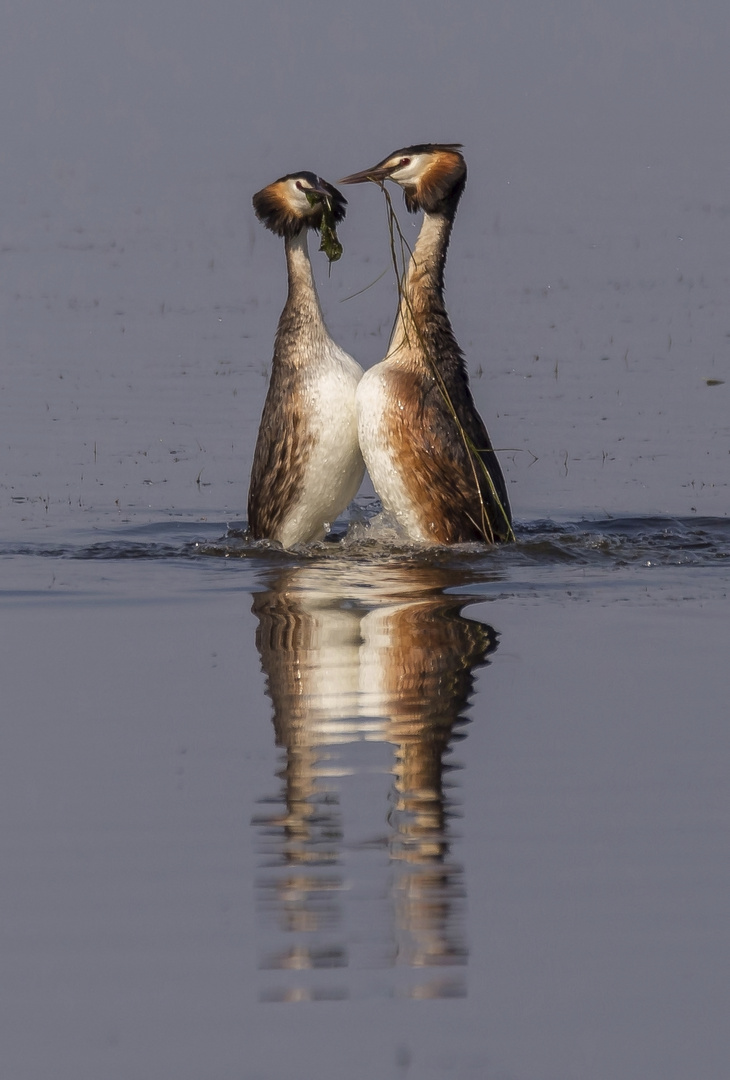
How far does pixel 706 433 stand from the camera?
42.5ft

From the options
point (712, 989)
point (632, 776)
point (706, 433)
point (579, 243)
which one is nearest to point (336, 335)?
point (706, 433)

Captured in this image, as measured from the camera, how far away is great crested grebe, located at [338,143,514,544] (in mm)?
9305

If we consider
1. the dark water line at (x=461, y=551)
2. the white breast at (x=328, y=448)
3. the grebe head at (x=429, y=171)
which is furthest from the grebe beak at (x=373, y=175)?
the dark water line at (x=461, y=551)

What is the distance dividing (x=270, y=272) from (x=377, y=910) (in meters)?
17.3

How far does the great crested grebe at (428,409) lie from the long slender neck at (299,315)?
347 millimetres

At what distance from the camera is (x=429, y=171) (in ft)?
31.5

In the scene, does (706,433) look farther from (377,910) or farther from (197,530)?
(377,910)

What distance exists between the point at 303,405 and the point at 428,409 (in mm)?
599

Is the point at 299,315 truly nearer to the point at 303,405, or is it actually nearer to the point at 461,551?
the point at 303,405

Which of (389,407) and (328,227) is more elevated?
(328,227)

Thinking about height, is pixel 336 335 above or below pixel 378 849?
above

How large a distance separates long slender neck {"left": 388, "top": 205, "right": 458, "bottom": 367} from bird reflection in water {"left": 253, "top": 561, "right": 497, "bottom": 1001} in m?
1.48

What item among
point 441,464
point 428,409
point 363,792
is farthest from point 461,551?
point 363,792

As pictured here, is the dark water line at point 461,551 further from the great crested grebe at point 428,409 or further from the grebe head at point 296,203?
the grebe head at point 296,203
